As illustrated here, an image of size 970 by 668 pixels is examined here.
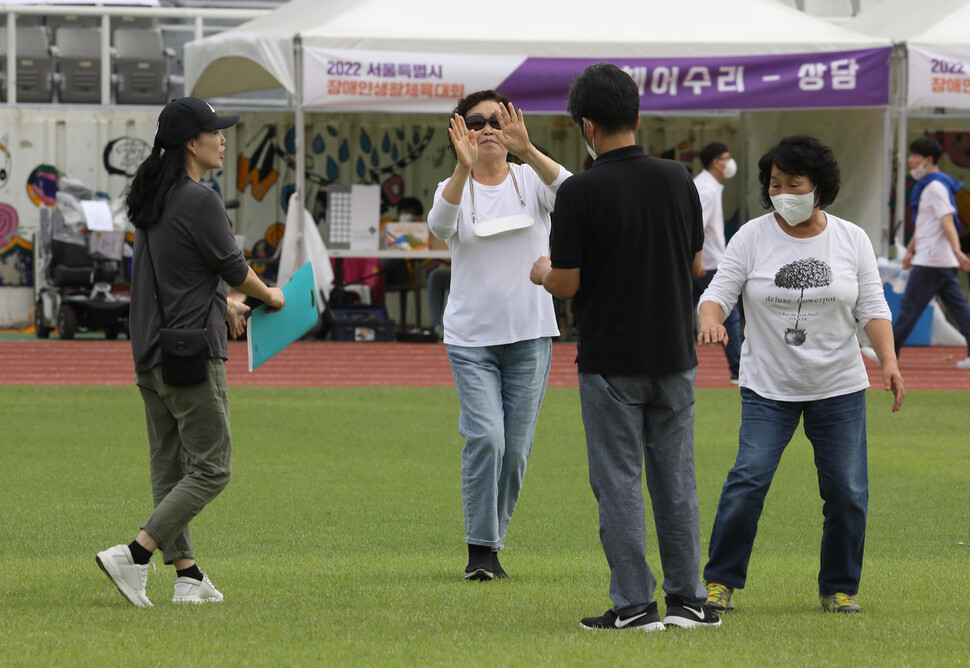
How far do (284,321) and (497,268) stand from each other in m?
0.99

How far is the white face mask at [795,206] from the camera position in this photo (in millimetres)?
5672

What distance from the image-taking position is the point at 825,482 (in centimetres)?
574

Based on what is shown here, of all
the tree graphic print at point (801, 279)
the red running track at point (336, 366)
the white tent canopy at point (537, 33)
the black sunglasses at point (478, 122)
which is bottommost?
the red running track at point (336, 366)

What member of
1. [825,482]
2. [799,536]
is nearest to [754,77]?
[799,536]

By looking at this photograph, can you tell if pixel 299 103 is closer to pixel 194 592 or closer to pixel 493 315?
pixel 493 315

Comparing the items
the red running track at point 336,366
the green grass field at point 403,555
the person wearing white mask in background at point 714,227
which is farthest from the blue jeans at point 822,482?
the red running track at point 336,366

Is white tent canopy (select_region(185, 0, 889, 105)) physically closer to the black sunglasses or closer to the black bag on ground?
the black sunglasses

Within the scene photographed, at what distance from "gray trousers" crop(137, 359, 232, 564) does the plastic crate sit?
1371 centimetres

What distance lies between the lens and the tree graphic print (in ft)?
18.5

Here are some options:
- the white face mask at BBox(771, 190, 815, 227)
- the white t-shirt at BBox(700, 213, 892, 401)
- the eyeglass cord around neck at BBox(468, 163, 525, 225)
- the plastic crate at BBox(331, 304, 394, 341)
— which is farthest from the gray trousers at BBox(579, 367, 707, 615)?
the plastic crate at BBox(331, 304, 394, 341)

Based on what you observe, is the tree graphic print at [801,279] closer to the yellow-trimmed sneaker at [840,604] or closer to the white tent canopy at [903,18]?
the yellow-trimmed sneaker at [840,604]

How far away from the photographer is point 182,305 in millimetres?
5676

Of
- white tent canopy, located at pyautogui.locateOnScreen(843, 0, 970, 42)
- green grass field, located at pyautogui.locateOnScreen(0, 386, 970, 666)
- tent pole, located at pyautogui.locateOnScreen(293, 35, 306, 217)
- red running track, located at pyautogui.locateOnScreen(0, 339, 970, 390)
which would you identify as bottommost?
red running track, located at pyautogui.locateOnScreen(0, 339, 970, 390)

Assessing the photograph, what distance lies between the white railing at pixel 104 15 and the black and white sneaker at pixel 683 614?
1968 cm
